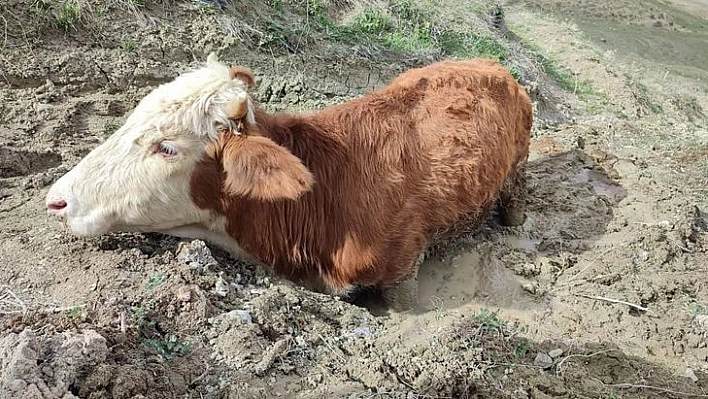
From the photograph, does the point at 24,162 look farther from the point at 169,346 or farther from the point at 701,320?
the point at 701,320

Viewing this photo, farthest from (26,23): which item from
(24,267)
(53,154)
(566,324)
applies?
(566,324)

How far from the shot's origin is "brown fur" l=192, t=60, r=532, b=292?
486cm

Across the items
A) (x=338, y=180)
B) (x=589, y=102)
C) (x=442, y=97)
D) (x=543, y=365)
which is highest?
(x=442, y=97)

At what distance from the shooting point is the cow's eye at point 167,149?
4605 mm

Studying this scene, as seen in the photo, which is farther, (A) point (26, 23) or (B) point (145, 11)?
(B) point (145, 11)

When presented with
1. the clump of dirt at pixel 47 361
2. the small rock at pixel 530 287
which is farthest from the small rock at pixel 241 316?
the small rock at pixel 530 287

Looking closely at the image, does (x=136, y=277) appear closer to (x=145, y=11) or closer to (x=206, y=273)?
(x=206, y=273)

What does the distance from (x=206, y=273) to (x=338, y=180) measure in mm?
1249

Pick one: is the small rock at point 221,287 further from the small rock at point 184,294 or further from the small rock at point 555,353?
the small rock at point 555,353

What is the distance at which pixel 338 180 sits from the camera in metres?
5.19

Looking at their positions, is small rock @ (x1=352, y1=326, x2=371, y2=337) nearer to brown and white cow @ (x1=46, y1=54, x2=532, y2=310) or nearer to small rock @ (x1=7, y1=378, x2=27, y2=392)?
brown and white cow @ (x1=46, y1=54, x2=532, y2=310)

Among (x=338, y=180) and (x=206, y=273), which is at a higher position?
(x=338, y=180)

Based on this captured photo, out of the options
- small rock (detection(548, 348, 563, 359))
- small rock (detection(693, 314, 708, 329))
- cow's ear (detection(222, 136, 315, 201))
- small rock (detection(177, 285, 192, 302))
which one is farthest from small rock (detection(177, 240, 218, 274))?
small rock (detection(693, 314, 708, 329))

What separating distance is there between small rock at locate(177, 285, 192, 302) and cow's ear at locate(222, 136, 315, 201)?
0.77 m
